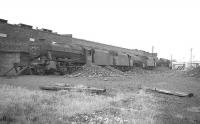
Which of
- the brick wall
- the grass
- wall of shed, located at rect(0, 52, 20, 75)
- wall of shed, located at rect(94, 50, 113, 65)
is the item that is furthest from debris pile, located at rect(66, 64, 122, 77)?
the grass

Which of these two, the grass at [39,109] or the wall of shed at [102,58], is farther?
the wall of shed at [102,58]

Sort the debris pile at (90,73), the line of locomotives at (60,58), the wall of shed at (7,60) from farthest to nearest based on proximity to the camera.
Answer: the wall of shed at (7,60), the debris pile at (90,73), the line of locomotives at (60,58)

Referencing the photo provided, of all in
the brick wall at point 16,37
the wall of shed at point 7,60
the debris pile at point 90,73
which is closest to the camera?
the debris pile at point 90,73

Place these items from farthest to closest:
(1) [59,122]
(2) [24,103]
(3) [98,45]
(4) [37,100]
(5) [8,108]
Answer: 1. (3) [98,45]
2. (4) [37,100]
3. (2) [24,103]
4. (5) [8,108]
5. (1) [59,122]

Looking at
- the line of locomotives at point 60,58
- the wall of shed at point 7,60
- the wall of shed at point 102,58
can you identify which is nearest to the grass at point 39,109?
the line of locomotives at point 60,58

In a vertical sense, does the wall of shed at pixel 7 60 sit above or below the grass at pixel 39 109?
above

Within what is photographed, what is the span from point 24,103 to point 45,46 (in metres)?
12.9

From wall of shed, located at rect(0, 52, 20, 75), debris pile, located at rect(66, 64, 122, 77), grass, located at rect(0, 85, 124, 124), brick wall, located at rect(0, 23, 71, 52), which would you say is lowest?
grass, located at rect(0, 85, 124, 124)

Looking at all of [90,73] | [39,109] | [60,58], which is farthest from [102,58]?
[39,109]

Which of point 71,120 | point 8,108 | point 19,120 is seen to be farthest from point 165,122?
point 8,108

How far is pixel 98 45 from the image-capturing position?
121ft

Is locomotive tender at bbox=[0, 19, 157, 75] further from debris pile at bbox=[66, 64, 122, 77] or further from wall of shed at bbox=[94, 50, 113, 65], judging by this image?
debris pile at bbox=[66, 64, 122, 77]

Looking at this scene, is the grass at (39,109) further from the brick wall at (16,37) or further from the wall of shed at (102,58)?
the wall of shed at (102,58)

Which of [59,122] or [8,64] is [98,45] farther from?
[59,122]
